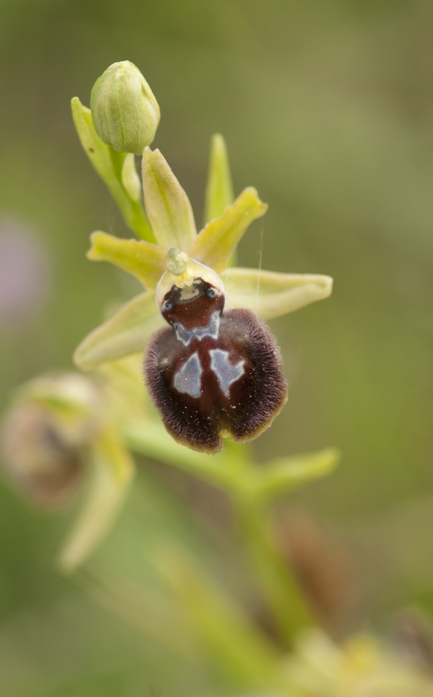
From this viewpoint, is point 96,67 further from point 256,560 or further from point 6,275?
point 256,560

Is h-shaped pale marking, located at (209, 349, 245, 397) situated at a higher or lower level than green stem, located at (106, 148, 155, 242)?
lower

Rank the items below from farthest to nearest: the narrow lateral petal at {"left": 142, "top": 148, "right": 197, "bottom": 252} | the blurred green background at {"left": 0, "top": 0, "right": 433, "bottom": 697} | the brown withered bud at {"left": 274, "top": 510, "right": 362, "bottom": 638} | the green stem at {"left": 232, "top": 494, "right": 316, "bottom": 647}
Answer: the blurred green background at {"left": 0, "top": 0, "right": 433, "bottom": 697}, the brown withered bud at {"left": 274, "top": 510, "right": 362, "bottom": 638}, the green stem at {"left": 232, "top": 494, "right": 316, "bottom": 647}, the narrow lateral petal at {"left": 142, "top": 148, "right": 197, "bottom": 252}

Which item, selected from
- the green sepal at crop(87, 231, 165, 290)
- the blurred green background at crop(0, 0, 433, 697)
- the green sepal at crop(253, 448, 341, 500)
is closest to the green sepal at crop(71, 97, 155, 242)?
the green sepal at crop(87, 231, 165, 290)

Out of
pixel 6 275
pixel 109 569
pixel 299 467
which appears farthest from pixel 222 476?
pixel 6 275

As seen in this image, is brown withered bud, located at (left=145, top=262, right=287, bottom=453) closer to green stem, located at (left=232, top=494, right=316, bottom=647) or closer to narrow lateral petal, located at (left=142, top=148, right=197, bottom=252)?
narrow lateral petal, located at (left=142, top=148, right=197, bottom=252)

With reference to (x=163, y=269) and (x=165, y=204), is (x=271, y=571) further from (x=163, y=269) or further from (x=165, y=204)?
(x=165, y=204)

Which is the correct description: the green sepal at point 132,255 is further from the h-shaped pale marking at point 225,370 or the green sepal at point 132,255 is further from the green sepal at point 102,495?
the green sepal at point 102,495

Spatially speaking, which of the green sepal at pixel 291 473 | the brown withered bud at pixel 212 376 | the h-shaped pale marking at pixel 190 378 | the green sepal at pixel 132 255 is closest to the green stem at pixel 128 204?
the green sepal at pixel 132 255
